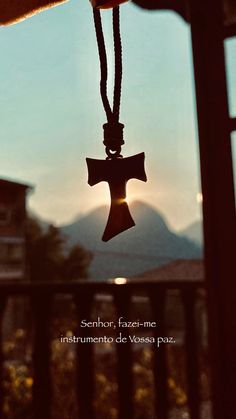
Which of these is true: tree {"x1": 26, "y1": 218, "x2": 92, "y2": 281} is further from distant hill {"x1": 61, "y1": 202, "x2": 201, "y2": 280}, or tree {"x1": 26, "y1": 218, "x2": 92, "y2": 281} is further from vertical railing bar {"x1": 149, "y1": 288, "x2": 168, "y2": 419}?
vertical railing bar {"x1": 149, "y1": 288, "x2": 168, "y2": 419}

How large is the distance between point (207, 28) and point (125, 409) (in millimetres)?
1369

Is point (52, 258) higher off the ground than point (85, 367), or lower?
higher

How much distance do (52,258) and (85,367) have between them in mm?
25716

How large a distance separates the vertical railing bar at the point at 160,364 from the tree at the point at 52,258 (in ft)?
80.3

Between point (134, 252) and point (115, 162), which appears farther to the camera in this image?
point (134, 252)

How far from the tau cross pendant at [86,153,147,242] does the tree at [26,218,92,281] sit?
26.0m

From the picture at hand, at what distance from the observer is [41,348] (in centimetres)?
184

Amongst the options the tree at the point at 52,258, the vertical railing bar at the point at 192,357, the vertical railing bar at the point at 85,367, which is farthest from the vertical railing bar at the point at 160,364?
the tree at the point at 52,258

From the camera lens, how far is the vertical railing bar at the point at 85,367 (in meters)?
1.84

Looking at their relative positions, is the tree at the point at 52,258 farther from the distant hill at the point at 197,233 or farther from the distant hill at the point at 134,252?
the distant hill at the point at 197,233

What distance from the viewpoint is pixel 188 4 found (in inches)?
64.4

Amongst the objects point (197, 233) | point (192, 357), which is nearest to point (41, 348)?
point (192, 357)

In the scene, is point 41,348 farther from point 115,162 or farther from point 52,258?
point 52,258

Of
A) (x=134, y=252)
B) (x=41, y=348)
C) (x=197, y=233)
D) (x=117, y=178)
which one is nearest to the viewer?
(x=117, y=178)
